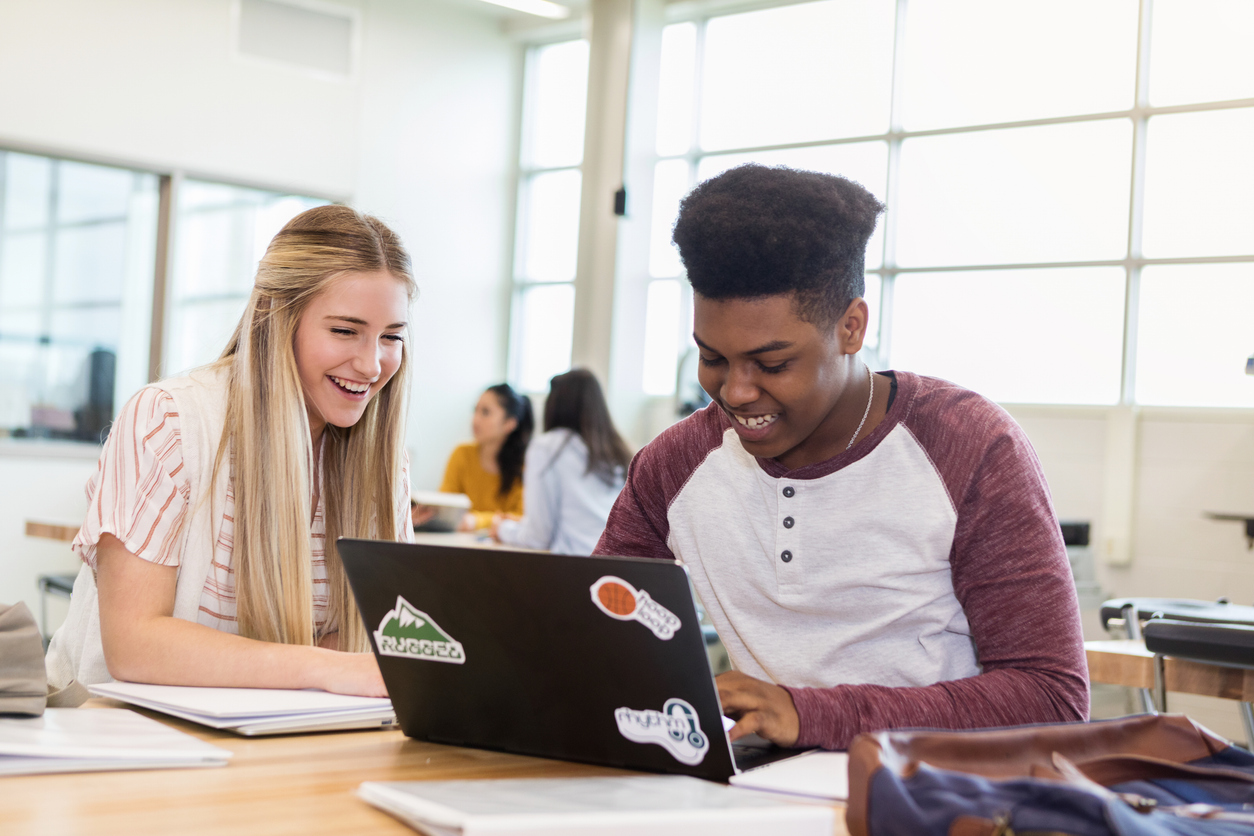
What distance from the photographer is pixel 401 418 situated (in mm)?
1567

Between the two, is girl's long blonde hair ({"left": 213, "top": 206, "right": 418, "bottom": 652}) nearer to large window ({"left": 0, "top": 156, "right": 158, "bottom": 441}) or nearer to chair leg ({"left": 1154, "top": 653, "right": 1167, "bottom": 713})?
chair leg ({"left": 1154, "top": 653, "right": 1167, "bottom": 713})

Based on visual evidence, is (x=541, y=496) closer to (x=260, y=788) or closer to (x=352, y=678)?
(x=352, y=678)

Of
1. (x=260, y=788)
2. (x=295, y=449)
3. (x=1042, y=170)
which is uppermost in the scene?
(x=1042, y=170)

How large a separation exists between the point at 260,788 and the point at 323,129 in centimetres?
614

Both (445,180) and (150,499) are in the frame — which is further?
(445,180)

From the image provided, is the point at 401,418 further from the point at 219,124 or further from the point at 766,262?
the point at 219,124

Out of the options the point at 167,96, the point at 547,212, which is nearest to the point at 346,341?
the point at 167,96

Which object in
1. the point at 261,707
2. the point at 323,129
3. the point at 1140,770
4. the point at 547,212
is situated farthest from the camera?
the point at 547,212

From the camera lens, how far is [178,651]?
1174 millimetres

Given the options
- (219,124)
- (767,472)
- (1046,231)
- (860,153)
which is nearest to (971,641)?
(767,472)

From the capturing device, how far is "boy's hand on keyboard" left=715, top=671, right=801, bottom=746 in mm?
973

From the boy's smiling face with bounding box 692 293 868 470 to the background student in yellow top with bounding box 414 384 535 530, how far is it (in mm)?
3867

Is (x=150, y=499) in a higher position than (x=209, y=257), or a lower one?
lower

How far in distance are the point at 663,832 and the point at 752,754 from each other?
0.96ft
